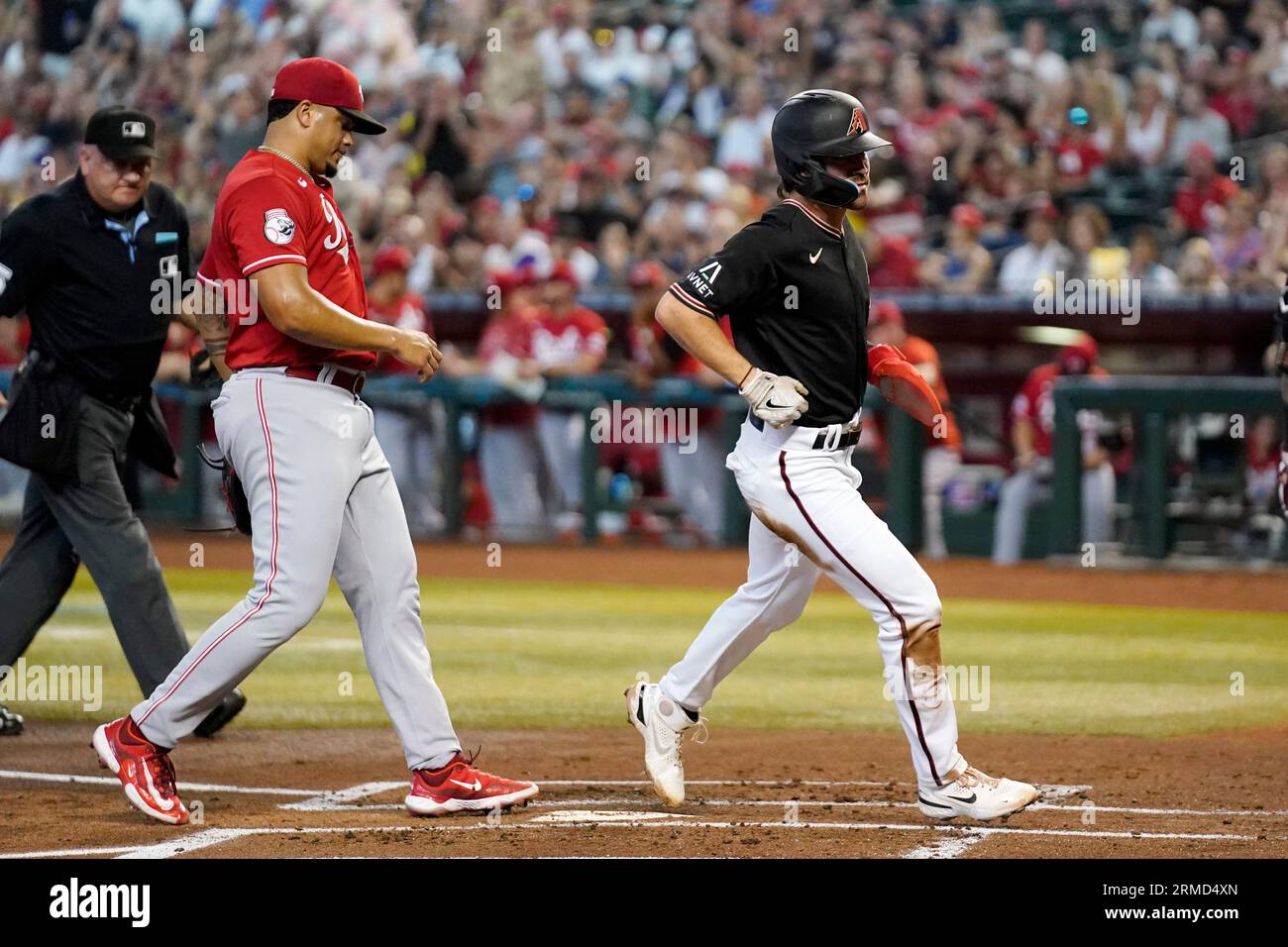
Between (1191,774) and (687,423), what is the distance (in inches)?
356

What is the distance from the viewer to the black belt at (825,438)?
5.52m

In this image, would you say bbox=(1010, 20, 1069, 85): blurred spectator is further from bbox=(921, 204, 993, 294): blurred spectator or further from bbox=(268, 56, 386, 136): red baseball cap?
bbox=(268, 56, 386, 136): red baseball cap

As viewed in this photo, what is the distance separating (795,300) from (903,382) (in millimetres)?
450

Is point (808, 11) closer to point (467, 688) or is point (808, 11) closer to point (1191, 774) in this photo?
point (467, 688)

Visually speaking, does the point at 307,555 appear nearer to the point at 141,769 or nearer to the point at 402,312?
the point at 141,769

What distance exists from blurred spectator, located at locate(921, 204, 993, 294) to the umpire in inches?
402

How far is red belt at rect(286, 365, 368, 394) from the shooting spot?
543cm

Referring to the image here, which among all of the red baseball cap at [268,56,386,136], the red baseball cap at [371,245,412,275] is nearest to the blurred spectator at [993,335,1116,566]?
the red baseball cap at [371,245,412,275]

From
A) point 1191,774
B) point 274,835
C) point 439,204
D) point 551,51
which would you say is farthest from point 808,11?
point 274,835

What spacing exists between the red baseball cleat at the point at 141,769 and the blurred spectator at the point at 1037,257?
11.3m

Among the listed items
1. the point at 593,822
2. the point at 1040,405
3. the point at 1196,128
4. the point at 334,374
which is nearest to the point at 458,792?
the point at 593,822

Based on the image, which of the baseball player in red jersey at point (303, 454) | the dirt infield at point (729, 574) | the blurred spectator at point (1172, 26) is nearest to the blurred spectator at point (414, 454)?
the dirt infield at point (729, 574)

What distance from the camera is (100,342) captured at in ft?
21.7

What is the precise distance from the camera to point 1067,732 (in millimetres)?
7543
